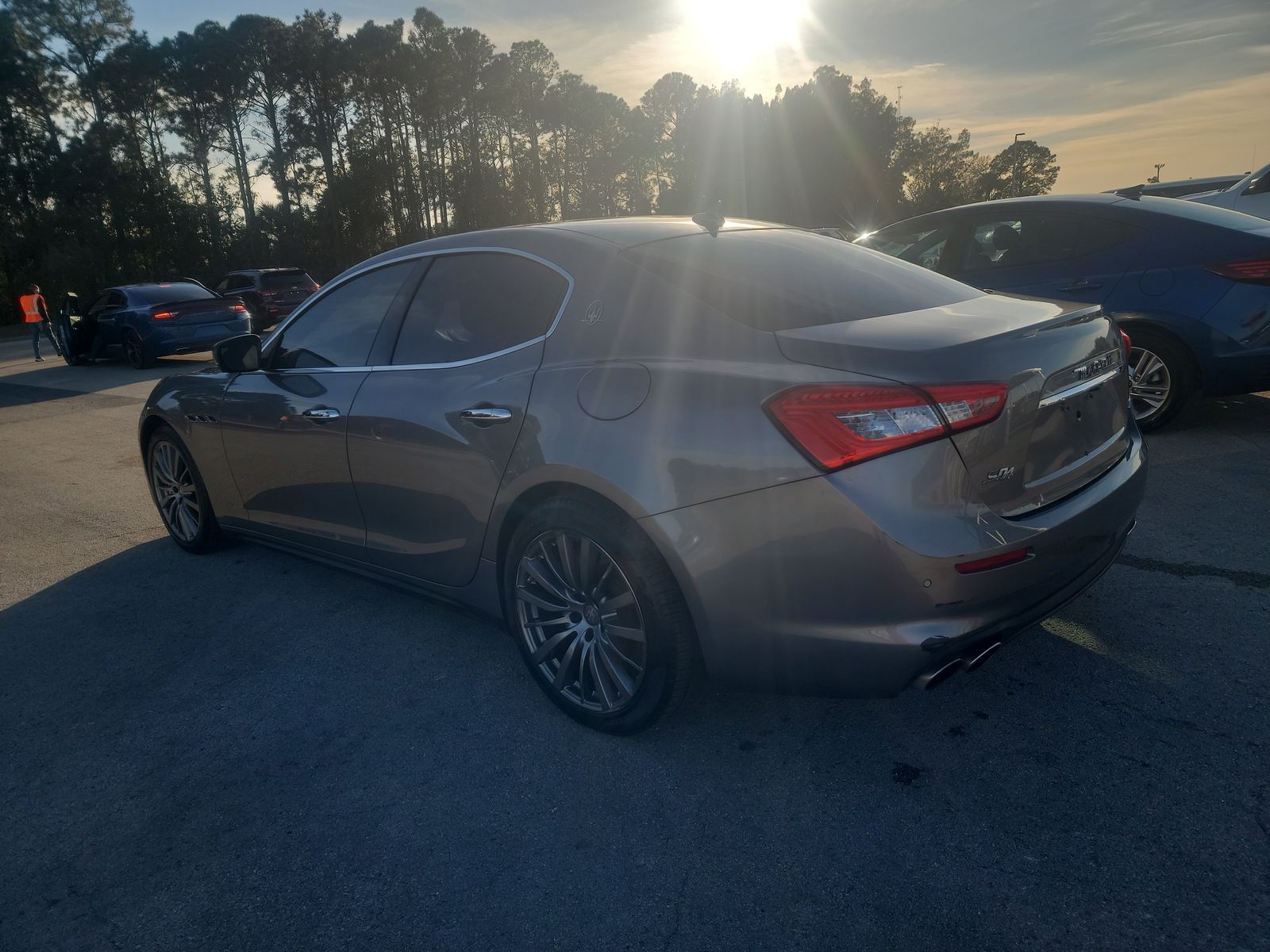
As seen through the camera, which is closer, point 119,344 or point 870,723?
point 870,723

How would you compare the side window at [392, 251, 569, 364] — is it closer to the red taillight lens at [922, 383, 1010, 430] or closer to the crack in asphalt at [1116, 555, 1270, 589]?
the red taillight lens at [922, 383, 1010, 430]

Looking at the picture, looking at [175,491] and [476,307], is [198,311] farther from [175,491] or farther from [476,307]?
[476,307]

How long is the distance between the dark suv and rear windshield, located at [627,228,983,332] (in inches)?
772

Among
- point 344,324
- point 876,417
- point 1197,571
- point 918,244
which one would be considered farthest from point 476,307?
point 918,244

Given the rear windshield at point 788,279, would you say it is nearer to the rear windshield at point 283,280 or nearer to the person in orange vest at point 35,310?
the rear windshield at point 283,280

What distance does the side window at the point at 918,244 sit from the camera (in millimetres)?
7125

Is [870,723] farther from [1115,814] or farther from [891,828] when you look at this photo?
[1115,814]

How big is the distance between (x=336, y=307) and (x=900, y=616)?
2.90 metres

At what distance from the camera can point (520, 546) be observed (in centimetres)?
312

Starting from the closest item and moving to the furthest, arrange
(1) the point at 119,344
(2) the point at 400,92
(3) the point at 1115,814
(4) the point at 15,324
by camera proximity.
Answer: (3) the point at 1115,814 < (1) the point at 119,344 < (4) the point at 15,324 < (2) the point at 400,92

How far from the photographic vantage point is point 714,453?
251 cm

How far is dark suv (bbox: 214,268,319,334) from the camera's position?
2112cm

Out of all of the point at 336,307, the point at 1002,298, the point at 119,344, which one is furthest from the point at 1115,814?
the point at 119,344

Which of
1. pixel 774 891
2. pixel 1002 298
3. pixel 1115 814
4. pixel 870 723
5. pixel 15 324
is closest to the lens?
pixel 774 891
